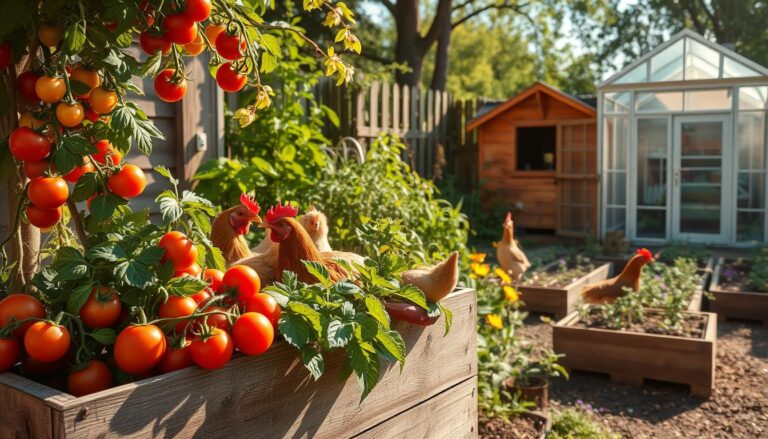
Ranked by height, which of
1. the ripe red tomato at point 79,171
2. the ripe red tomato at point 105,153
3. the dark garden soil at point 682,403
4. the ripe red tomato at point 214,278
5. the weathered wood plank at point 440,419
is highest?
the ripe red tomato at point 105,153

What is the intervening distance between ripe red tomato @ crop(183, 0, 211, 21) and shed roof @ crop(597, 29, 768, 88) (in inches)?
366

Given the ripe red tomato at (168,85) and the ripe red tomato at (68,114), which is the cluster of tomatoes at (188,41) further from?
the ripe red tomato at (68,114)

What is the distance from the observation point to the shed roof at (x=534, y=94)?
10680 millimetres

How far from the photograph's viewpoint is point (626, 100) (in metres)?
10.5

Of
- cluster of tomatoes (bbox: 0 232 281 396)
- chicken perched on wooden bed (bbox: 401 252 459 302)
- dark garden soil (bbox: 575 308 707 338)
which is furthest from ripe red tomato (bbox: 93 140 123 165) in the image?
dark garden soil (bbox: 575 308 707 338)

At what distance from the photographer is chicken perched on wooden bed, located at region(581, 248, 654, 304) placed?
15.8ft

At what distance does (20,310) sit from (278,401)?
472 mm

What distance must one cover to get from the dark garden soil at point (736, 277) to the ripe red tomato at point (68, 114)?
6128 mm

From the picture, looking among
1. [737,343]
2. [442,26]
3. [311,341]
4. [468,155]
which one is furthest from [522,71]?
[311,341]

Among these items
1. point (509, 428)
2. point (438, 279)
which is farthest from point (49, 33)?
point (509, 428)

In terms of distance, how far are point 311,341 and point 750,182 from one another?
9.98 metres

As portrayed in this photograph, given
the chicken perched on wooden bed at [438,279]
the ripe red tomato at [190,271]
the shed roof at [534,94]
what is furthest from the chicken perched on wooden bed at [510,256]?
the shed roof at [534,94]

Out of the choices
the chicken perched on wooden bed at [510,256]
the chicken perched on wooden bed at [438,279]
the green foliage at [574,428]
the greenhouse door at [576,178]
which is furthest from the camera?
the greenhouse door at [576,178]

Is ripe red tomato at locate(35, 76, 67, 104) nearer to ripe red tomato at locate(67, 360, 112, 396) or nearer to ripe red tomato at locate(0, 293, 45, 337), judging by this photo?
ripe red tomato at locate(0, 293, 45, 337)
